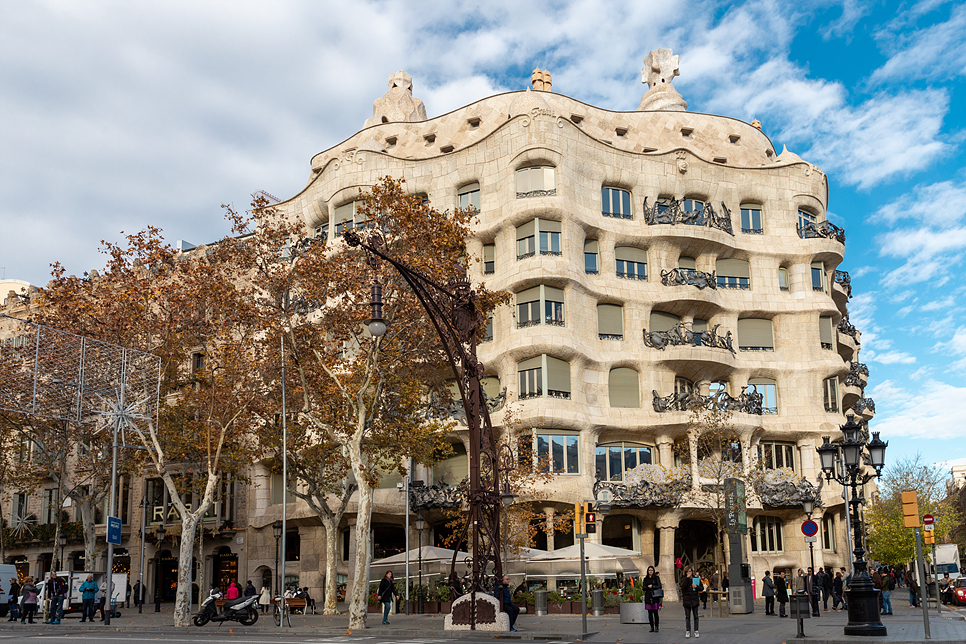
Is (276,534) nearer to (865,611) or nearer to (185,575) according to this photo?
(185,575)

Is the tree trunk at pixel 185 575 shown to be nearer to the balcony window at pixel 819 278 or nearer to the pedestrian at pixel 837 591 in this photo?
the pedestrian at pixel 837 591

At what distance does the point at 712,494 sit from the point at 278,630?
70.0 feet

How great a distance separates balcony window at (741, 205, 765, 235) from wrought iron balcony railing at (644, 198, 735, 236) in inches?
69.9

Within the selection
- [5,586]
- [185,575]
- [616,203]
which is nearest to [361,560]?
[185,575]

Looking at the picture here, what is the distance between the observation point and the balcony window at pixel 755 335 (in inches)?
1774

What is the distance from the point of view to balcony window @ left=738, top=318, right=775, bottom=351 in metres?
45.1

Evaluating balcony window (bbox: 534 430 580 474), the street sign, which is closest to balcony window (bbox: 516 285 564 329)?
balcony window (bbox: 534 430 580 474)

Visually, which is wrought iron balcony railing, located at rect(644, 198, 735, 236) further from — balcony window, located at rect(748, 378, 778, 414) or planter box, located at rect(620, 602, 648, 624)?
planter box, located at rect(620, 602, 648, 624)

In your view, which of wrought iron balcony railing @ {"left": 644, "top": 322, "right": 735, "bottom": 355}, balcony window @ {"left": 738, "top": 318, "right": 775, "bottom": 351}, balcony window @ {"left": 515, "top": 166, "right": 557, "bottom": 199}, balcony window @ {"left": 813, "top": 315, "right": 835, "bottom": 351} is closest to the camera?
balcony window @ {"left": 515, "top": 166, "right": 557, "bottom": 199}

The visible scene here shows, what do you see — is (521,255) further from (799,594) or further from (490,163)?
(799,594)

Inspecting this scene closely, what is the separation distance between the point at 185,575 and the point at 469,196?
22312 millimetres

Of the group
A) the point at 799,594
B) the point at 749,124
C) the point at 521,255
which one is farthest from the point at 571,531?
the point at 749,124

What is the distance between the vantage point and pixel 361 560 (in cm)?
2603

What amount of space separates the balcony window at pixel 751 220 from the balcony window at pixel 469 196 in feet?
45.5
